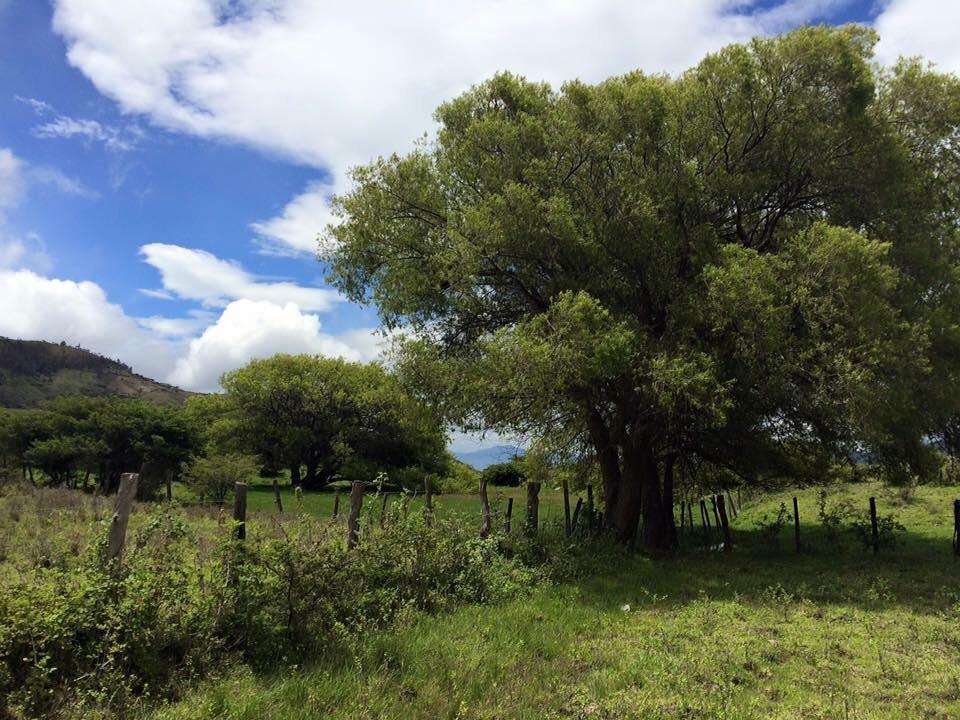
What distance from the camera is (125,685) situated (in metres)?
5.38

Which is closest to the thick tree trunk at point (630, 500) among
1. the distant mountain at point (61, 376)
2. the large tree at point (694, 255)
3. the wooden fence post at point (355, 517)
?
the large tree at point (694, 255)

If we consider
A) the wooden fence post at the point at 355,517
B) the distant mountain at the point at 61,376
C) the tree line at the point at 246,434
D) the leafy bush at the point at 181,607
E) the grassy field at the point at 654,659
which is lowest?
the grassy field at the point at 654,659

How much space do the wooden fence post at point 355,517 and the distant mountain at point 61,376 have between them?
14011 cm

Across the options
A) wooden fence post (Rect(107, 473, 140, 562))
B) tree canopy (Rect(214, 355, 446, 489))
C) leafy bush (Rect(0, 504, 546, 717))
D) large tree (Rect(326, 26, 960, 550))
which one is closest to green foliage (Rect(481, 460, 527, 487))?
tree canopy (Rect(214, 355, 446, 489))

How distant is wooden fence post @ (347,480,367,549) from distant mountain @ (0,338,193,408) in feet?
460

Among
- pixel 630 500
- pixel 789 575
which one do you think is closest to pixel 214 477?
pixel 630 500

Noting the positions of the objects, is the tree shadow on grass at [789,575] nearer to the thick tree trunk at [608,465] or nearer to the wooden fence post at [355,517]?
the thick tree trunk at [608,465]

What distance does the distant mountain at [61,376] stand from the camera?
135 m

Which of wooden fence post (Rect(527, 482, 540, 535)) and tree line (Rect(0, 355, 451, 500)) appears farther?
tree line (Rect(0, 355, 451, 500))

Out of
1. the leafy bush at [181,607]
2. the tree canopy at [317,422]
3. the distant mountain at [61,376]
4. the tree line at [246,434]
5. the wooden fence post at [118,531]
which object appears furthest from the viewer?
the distant mountain at [61,376]

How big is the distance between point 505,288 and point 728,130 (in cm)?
645

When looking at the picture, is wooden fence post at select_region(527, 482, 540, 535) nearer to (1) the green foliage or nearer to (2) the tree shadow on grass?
(2) the tree shadow on grass

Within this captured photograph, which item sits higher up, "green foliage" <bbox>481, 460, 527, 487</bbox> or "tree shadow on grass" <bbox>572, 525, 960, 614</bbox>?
"green foliage" <bbox>481, 460, 527, 487</bbox>

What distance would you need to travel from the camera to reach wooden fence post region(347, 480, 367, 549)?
8461mm
